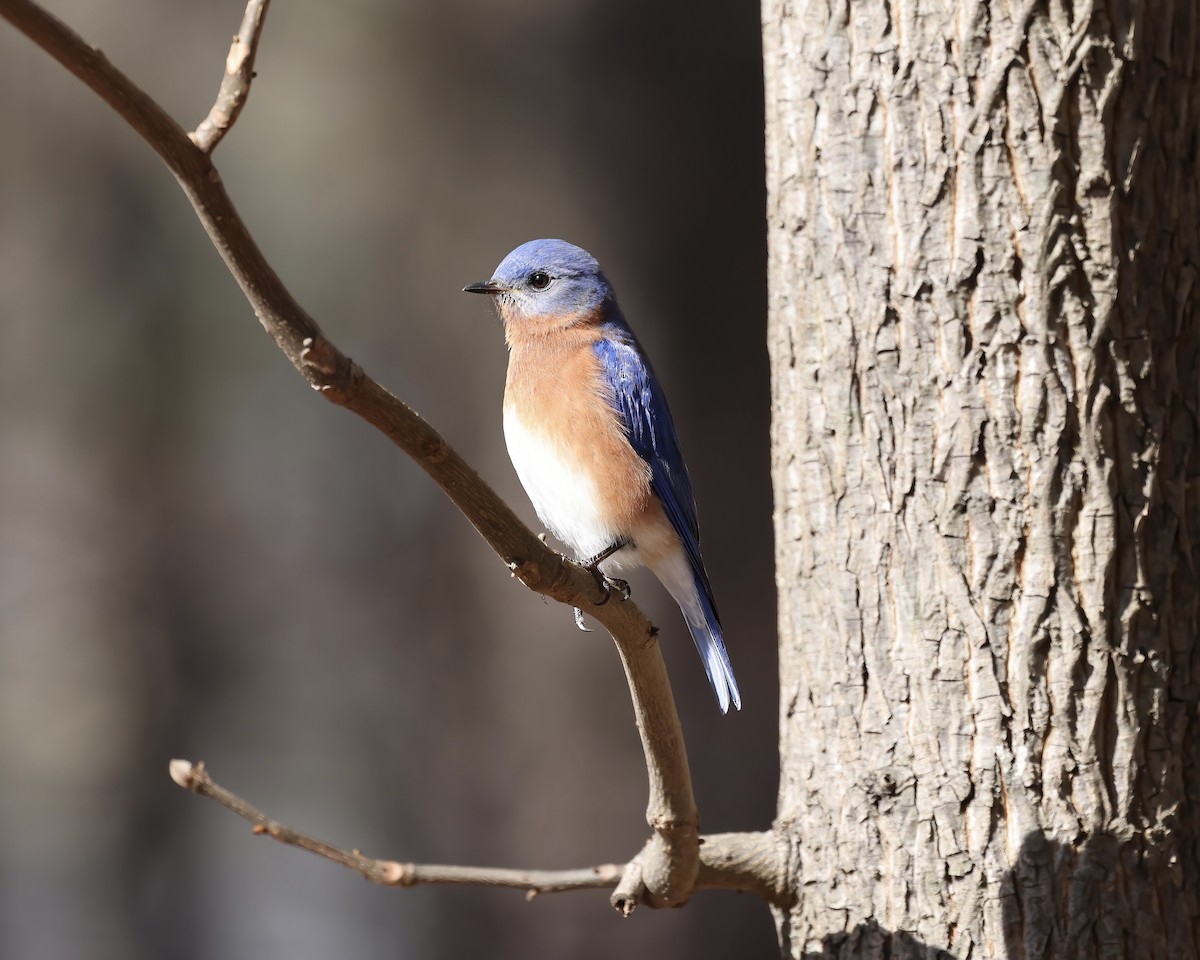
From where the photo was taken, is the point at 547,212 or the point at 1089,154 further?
the point at 547,212

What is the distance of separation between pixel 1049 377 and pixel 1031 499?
248 mm

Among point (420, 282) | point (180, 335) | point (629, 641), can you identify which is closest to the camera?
point (629, 641)

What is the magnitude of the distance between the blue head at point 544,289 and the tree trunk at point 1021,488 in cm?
110

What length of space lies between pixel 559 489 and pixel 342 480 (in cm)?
278

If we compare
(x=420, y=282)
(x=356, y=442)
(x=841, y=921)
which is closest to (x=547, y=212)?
(x=420, y=282)

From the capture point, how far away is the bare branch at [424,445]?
1409mm

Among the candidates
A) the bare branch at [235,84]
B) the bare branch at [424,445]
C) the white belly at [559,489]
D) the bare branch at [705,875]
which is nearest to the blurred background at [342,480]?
the white belly at [559,489]

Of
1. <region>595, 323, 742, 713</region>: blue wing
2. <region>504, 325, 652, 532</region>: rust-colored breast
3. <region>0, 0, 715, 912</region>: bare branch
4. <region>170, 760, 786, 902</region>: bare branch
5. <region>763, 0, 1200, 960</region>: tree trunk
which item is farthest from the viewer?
<region>595, 323, 742, 713</region>: blue wing

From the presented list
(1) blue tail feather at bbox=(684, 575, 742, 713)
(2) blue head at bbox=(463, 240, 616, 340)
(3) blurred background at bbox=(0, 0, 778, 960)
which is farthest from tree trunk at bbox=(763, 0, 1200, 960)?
(3) blurred background at bbox=(0, 0, 778, 960)

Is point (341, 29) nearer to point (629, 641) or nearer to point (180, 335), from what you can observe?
point (180, 335)

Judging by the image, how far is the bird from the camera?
10.6 ft

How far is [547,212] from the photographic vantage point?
5.43m

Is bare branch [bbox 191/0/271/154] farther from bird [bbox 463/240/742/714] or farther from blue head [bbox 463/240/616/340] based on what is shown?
blue head [bbox 463/240/616/340]

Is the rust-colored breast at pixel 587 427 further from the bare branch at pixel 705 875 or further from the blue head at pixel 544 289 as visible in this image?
the bare branch at pixel 705 875
